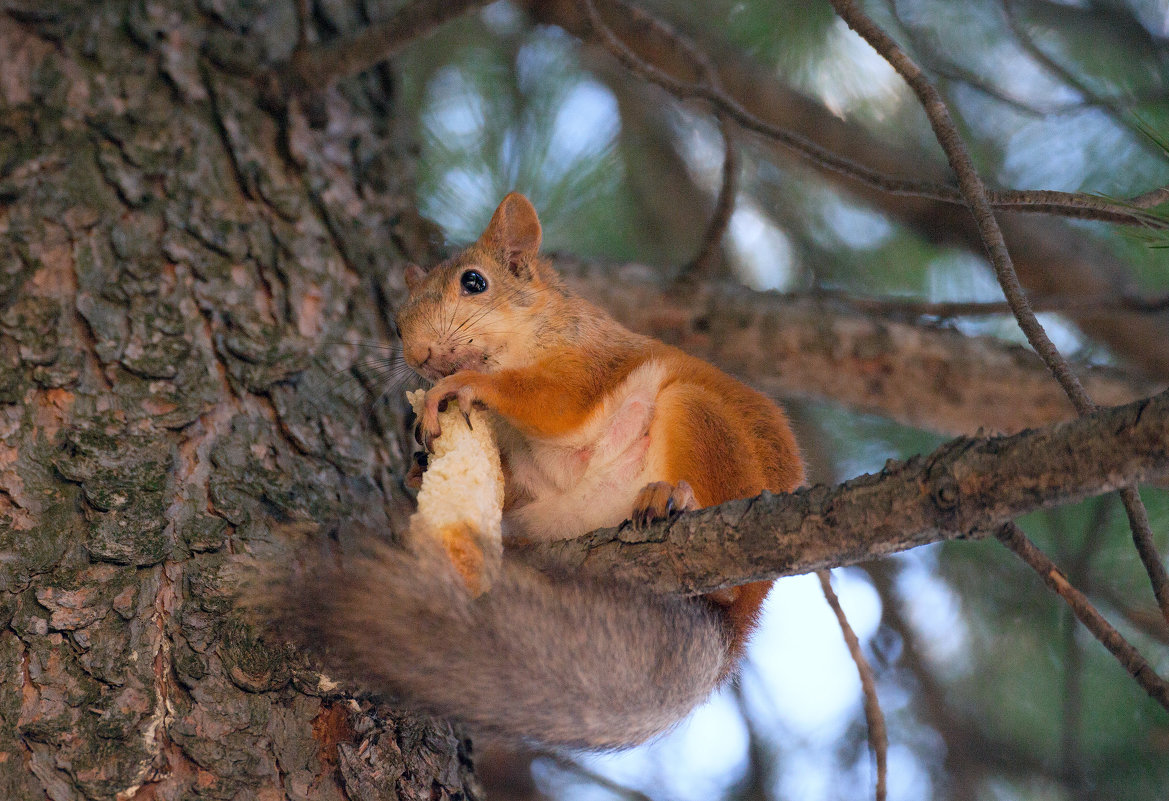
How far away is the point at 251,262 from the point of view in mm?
1805

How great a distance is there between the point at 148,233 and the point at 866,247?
2.10 m

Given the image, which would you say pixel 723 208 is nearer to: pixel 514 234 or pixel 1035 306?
pixel 514 234

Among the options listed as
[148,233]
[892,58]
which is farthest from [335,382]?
[892,58]

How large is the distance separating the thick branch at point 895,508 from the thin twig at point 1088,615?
8cm

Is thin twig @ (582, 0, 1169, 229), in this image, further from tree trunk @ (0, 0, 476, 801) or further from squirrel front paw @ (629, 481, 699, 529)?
tree trunk @ (0, 0, 476, 801)

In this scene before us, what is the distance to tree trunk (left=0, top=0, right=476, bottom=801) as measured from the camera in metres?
1.17

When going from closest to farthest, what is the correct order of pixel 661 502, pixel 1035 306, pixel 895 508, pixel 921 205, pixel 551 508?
pixel 895 508, pixel 661 502, pixel 551 508, pixel 1035 306, pixel 921 205

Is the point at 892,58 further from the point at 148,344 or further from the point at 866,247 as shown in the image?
the point at 866,247

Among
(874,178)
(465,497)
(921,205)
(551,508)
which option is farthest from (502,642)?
(921,205)

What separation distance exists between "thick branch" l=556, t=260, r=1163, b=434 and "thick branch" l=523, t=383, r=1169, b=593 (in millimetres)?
1097

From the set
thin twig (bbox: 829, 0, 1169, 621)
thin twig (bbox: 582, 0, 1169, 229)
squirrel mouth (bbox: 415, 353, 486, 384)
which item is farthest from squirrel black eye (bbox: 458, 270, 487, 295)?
thin twig (bbox: 829, 0, 1169, 621)

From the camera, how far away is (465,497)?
129 centimetres

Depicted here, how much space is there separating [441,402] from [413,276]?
540mm

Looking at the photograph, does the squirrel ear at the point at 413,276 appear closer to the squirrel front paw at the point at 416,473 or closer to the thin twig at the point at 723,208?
the squirrel front paw at the point at 416,473
